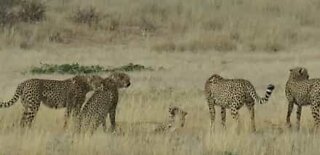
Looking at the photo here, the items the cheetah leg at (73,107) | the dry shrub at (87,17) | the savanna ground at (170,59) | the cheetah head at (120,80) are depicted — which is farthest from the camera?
the dry shrub at (87,17)

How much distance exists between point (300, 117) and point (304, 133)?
1442 mm

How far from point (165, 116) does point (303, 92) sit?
210cm

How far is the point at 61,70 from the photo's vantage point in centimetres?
1923

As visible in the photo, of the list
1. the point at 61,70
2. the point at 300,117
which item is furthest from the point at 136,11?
the point at 300,117

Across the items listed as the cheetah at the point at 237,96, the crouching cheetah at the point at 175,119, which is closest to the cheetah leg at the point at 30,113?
the crouching cheetah at the point at 175,119

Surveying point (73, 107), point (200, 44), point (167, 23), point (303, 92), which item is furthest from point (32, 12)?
point (303, 92)

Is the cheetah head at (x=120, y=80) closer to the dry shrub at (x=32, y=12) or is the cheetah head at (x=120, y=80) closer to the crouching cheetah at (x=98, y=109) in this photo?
the crouching cheetah at (x=98, y=109)

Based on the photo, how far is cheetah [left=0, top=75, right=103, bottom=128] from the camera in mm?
10789

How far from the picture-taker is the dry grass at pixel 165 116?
8.94m

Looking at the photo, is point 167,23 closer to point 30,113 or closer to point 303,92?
point 303,92

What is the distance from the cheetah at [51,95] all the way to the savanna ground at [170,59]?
267mm

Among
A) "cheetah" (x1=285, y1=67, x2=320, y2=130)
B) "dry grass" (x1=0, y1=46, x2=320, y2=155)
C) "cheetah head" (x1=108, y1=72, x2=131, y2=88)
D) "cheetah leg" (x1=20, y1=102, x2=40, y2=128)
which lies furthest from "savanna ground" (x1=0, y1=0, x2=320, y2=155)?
"cheetah head" (x1=108, y1=72, x2=131, y2=88)

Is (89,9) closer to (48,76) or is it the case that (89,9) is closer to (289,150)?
(48,76)

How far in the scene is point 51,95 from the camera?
10953mm
